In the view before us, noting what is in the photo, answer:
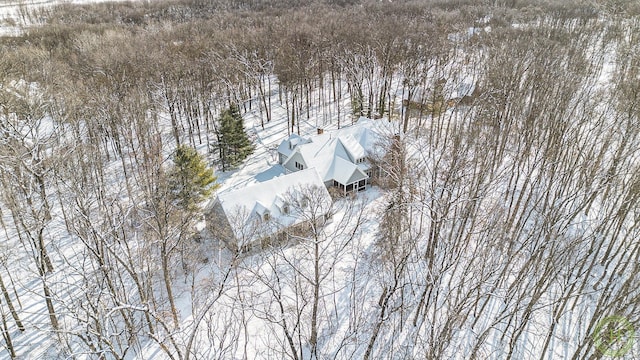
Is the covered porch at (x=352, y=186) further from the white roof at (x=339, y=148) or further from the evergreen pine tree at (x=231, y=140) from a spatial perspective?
the evergreen pine tree at (x=231, y=140)

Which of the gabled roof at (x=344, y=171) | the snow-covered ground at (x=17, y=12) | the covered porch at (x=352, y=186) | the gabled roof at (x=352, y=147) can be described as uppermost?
the snow-covered ground at (x=17, y=12)

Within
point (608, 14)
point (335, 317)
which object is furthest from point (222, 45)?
point (608, 14)

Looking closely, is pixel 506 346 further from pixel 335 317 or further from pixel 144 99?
pixel 144 99

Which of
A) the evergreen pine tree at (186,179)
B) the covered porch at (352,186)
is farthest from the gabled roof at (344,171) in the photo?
the evergreen pine tree at (186,179)

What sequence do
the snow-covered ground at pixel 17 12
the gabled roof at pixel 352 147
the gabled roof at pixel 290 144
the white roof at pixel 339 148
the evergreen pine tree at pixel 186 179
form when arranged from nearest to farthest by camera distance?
the evergreen pine tree at pixel 186 179, the white roof at pixel 339 148, the gabled roof at pixel 352 147, the gabled roof at pixel 290 144, the snow-covered ground at pixel 17 12

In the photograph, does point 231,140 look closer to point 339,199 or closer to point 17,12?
point 339,199

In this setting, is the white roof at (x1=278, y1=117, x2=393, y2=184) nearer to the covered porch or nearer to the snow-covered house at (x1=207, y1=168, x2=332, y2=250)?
the covered porch

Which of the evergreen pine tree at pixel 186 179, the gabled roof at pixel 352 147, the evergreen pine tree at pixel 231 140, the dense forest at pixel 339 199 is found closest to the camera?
the dense forest at pixel 339 199

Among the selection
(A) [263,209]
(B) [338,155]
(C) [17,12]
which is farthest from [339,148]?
(C) [17,12]
